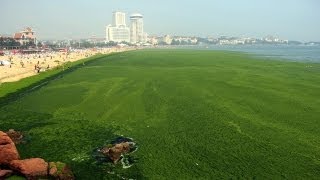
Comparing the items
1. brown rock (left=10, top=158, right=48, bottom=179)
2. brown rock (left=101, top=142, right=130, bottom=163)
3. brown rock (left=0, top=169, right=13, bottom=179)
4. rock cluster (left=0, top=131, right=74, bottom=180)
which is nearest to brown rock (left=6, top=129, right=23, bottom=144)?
rock cluster (left=0, top=131, right=74, bottom=180)

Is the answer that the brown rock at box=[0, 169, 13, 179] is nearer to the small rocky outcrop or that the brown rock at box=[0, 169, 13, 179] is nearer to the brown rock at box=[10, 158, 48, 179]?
the brown rock at box=[10, 158, 48, 179]

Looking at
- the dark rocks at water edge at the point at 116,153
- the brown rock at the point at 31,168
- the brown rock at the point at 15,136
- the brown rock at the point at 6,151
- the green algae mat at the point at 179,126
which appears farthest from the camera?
the brown rock at the point at 15,136

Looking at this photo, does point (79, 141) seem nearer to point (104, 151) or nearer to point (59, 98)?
point (104, 151)

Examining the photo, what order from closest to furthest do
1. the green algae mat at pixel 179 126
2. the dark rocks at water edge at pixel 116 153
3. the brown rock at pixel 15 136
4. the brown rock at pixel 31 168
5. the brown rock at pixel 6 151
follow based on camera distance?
the brown rock at pixel 31 168 < the brown rock at pixel 6 151 < the green algae mat at pixel 179 126 < the dark rocks at water edge at pixel 116 153 < the brown rock at pixel 15 136

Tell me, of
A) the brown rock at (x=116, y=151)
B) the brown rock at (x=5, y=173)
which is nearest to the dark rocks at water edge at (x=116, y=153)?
the brown rock at (x=116, y=151)

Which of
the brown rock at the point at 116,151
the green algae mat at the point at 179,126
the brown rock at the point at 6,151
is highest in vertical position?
the brown rock at the point at 6,151

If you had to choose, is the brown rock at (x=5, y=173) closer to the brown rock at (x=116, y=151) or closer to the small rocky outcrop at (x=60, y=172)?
the small rocky outcrop at (x=60, y=172)

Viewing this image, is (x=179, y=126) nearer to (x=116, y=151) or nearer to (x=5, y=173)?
(x=116, y=151)

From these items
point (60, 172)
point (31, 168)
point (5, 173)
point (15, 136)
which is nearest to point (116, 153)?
point (60, 172)
